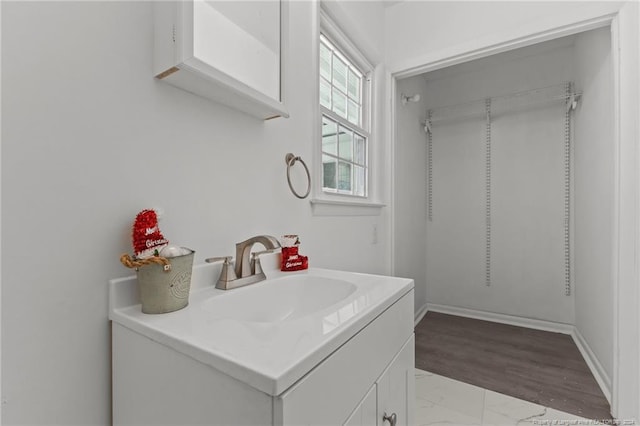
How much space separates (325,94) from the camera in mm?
1612

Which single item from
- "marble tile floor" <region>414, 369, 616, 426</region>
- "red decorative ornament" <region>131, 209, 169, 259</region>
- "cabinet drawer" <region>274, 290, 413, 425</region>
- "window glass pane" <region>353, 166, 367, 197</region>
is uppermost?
"window glass pane" <region>353, 166, 367, 197</region>

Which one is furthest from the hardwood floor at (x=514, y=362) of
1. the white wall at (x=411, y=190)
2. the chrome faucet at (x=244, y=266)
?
the chrome faucet at (x=244, y=266)

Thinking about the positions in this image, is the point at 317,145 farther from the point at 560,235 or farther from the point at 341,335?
the point at 560,235

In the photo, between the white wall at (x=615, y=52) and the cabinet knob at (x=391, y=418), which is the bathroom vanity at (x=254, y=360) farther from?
the white wall at (x=615, y=52)

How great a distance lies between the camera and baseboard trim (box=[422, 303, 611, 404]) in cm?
175

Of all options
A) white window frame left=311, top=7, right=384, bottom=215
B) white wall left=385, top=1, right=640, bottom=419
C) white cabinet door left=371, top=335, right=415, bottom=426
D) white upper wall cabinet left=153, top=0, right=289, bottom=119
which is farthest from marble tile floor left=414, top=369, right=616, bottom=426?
white upper wall cabinet left=153, top=0, right=289, bottom=119

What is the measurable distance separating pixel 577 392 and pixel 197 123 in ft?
7.41

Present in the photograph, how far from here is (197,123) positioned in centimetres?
85

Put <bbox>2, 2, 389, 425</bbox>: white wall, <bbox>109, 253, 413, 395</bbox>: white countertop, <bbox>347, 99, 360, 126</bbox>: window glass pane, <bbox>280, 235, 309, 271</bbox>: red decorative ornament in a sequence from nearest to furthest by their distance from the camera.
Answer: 1. <bbox>109, 253, 413, 395</bbox>: white countertop
2. <bbox>2, 2, 389, 425</bbox>: white wall
3. <bbox>280, 235, 309, 271</bbox>: red decorative ornament
4. <bbox>347, 99, 360, 126</bbox>: window glass pane

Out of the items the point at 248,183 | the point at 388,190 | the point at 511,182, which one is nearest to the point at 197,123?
the point at 248,183

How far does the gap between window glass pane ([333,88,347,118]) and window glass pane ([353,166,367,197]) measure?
338 mm

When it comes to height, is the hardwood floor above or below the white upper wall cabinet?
below

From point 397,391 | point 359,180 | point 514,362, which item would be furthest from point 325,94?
point 514,362

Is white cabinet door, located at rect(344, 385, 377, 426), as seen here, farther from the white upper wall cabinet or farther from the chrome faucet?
the white upper wall cabinet
